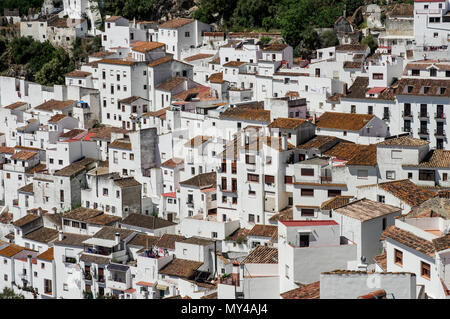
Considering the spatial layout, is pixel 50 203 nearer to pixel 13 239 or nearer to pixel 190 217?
pixel 13 239

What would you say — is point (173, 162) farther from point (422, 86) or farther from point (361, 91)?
point (422, 86)

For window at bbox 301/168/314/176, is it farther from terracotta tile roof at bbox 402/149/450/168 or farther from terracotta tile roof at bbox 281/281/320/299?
terracotta tile roof at bbox 281/281/320/299

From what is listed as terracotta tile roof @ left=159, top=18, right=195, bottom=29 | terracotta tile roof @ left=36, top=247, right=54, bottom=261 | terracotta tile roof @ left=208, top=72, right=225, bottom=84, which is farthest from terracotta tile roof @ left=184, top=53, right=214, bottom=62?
terracotta tile roof @ left=36, top=247, right=54, bottom=261

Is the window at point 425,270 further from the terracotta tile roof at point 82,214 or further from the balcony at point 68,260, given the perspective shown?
the terracotta tile roof at point 82,214

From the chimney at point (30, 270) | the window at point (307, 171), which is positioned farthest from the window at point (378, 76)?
the chimney at point (30, 270)

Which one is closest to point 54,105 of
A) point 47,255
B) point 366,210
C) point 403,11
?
point 47,255

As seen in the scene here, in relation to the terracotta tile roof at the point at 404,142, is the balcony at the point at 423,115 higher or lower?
higher
